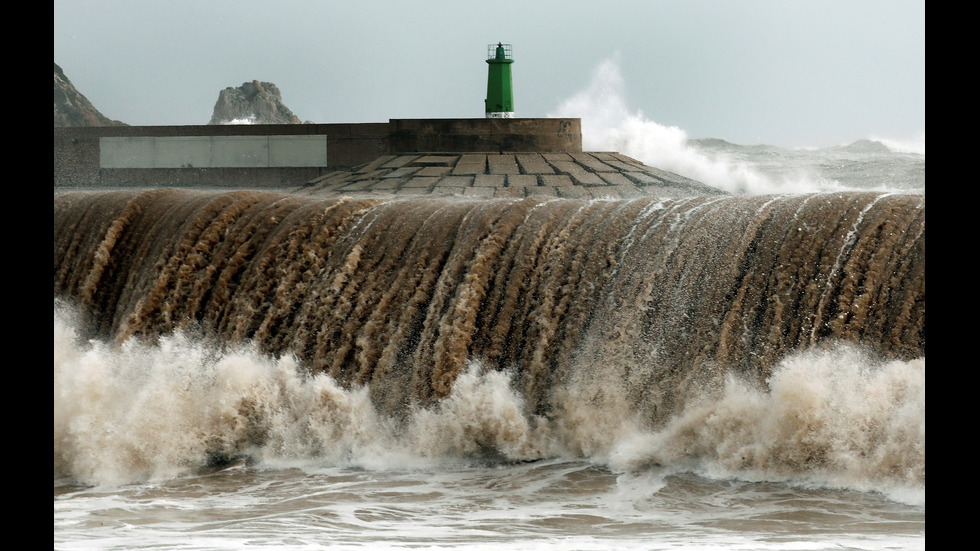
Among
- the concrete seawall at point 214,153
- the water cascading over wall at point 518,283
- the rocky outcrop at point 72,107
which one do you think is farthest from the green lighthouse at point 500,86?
the rocky outcrop at point 72,107

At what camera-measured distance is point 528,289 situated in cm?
795

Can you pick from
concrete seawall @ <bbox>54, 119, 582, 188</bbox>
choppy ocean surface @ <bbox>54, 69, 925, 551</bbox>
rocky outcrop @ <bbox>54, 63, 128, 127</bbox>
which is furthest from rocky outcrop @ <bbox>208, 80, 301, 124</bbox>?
choppy ocean surface @ <bbox>54, 69, 925, 551</bbox>

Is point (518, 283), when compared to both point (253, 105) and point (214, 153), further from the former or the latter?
point (253, 105)

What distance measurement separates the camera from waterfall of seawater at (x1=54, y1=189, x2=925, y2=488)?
6797mm

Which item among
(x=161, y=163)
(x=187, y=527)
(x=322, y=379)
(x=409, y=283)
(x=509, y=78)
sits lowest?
(x=187, y=527)

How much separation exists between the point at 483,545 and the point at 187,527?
1764 millimetres

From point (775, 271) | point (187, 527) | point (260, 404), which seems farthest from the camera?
point (260, 404)

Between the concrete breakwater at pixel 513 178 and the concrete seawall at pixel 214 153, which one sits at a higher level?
the concrete seawall at pixel 214 153

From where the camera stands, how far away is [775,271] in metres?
7.01

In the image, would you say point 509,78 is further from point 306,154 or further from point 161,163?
point 161,163

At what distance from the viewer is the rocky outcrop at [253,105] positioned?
41000 mm

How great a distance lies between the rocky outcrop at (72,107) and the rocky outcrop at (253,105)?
5460mm

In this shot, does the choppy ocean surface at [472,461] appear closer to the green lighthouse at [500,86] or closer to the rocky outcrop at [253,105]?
the green lighthouse at [500,86]
